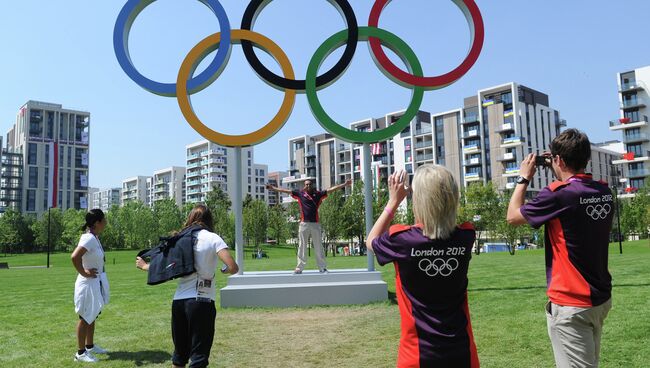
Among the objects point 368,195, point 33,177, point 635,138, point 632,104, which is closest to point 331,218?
point 368,195

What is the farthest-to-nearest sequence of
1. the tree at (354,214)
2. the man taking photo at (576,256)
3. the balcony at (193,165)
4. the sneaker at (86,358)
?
the balcony at (193,165) < the tree at (354,214) < the sneaker at (86,358) < the man taking photo at (576,256)

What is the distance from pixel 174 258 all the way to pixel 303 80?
320 inches

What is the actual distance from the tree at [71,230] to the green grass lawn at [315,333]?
62.9 meters

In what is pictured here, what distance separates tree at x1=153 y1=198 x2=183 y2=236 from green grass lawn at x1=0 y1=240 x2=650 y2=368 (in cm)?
5954

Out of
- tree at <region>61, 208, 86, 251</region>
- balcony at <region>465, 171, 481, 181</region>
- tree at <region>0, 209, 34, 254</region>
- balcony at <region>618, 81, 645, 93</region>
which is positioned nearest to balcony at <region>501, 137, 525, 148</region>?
balcony at <region>465, 171, 481, 181</region>

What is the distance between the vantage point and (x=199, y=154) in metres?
125

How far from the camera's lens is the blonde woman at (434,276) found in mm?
2494

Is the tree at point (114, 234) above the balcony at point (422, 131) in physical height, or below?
below

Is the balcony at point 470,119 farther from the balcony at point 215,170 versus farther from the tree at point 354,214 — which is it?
the balcony at point 215,170

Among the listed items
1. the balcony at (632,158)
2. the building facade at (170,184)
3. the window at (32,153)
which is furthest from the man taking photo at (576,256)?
the building facade at (170,184)

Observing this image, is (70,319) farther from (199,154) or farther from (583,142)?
(199,154)

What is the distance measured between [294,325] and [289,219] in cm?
6839

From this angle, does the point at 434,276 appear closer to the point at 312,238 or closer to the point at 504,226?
the point at 312,238

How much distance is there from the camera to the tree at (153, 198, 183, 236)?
69.4 metres
